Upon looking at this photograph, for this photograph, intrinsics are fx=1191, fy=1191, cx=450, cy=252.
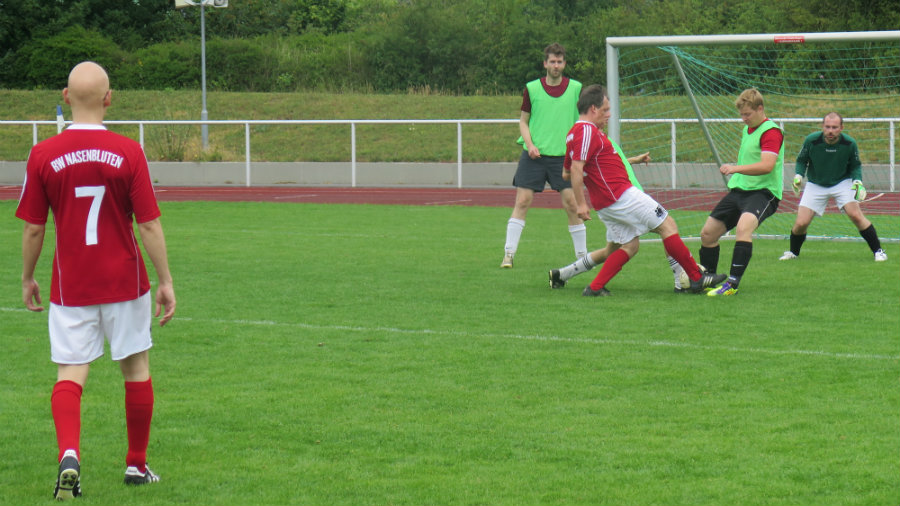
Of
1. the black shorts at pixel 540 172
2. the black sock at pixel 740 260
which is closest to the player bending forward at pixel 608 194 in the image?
the black sock at pixel 740 260

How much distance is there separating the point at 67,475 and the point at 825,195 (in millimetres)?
9581

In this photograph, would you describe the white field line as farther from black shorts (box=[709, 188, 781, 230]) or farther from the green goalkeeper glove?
the green goalkeeper glove

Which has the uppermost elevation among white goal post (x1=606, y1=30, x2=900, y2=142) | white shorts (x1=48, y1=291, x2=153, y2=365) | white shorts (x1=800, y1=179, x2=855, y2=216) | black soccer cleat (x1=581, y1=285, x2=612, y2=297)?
white goal post (x1=606, y1=30, x2=900, y2=142)

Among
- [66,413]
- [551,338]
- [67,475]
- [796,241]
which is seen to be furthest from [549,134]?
[67,475]

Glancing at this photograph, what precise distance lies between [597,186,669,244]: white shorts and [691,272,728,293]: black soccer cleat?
65cm

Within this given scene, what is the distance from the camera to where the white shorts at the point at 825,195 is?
12172 millimetres

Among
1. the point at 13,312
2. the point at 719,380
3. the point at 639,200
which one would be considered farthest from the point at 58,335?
the point at 639,200

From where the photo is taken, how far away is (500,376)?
6.59 meters

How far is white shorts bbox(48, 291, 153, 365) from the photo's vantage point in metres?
4.46

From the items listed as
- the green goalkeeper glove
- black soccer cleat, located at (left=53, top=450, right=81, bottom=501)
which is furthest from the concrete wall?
black soccer cleat, located at (left=53, top=450, right=81, bottom=501)

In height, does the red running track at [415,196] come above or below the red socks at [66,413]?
below

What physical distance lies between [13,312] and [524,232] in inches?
310

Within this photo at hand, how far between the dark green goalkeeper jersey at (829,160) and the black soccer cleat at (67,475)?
9.34 meters

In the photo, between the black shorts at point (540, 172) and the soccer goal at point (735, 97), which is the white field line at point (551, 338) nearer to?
the black shorts at point (540, 172)
